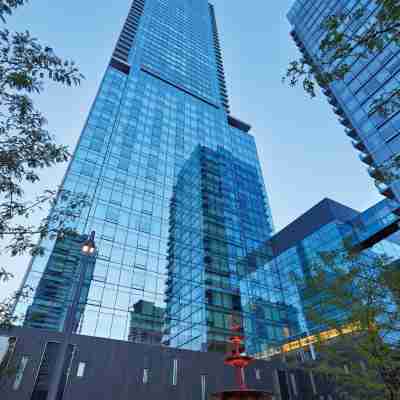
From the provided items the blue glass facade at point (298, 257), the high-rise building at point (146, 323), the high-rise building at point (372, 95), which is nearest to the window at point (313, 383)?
the blue glass facade at point (298, 257)

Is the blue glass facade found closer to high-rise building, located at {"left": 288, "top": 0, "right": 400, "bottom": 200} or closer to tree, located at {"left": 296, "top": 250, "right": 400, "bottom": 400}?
high-rise building, located at {"left": 288, "top": 0, "right": 400, "bottom": 200}

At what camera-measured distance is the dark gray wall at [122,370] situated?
46.4ft

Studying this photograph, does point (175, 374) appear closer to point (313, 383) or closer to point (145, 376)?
point (145, 376)

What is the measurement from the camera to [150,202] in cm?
4125

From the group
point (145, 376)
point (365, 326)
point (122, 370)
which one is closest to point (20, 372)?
point (122, 370)

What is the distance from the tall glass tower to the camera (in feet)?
100

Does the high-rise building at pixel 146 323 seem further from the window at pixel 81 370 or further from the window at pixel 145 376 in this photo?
the window at pixel 81 370

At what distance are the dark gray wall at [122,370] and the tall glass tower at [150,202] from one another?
13.3 m

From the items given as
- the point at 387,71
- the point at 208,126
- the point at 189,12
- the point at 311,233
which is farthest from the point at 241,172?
the point at 189,12

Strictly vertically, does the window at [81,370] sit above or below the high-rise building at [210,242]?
below

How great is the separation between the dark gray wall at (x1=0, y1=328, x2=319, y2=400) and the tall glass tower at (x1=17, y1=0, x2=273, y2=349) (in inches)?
522

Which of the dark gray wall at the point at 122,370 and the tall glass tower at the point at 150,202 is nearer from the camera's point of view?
the dark gray wall at the point at 122,370

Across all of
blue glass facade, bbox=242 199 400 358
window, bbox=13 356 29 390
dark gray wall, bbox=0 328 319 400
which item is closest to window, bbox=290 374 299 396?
dark gray wall, bbox=0 328 319 400

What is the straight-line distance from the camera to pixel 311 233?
186 ft
